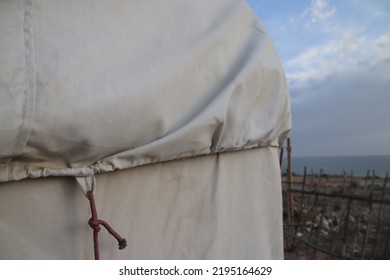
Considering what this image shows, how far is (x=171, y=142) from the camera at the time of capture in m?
1.02

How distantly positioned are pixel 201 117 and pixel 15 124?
0.58 meters

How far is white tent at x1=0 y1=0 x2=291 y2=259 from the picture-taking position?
80 cm

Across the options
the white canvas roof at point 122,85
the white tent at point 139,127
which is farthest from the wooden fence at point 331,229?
the white canvas roof at point 122,85

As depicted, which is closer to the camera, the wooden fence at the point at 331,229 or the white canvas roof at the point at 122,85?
the white canvas roof at the point at 122,85

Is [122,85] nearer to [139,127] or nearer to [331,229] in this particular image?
[139,127]

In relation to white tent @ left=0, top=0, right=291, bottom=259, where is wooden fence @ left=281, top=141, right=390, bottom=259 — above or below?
below

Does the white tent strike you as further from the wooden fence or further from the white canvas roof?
the wooden fence

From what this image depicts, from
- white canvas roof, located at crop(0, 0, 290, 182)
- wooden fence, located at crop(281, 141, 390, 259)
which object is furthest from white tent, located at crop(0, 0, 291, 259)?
wooden fence, located at crop(281, 141, 390, 259)

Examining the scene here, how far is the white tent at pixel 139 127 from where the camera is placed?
0.80 metres

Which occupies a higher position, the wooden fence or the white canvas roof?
the white canvas roof

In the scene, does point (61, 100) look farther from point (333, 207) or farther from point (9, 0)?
point (333, 207)

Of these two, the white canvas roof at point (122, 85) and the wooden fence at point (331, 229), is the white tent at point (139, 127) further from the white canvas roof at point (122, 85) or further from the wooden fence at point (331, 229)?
the wooden fence at point (331, 229)

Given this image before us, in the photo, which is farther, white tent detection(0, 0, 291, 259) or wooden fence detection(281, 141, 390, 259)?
wooden fence detection(281, 141, 390, 259)
